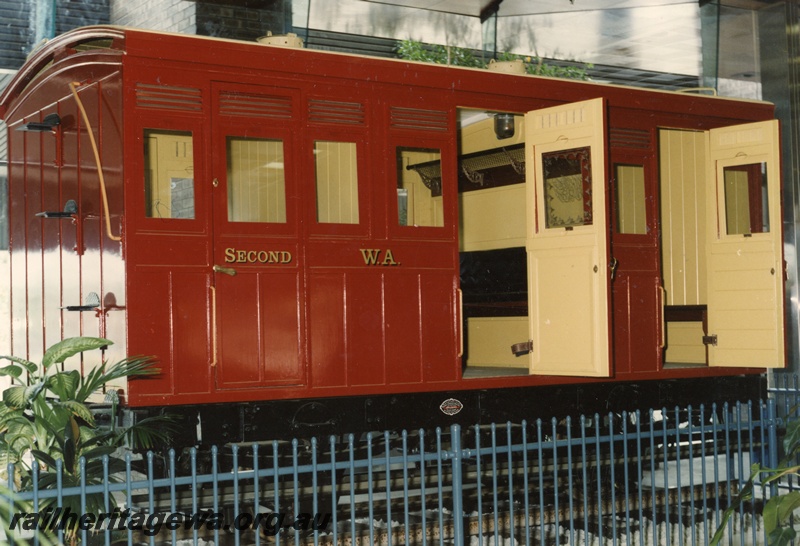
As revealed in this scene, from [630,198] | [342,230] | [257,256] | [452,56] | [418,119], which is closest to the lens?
[257,256]

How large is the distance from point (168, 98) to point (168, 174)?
1.67ft

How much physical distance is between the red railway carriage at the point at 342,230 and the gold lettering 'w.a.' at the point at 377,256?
0.04 ft

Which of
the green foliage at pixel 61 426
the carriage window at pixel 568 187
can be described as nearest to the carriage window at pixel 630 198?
the carriage window at pixel 568 187

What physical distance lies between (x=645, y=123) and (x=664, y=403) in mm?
2397

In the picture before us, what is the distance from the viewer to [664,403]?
8.45 metres

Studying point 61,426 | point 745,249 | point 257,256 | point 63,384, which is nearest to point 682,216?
point 745,249

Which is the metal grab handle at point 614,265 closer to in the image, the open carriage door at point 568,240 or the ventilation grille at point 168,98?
the open carriage door at point 568,240

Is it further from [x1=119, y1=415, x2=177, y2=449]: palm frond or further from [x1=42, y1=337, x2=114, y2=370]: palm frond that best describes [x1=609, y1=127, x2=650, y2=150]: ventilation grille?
[x1=42, y1=337, x2=114, y2=370]: palm frond

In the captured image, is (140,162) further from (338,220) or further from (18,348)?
(18,348)

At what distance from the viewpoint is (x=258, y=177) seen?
6.89 metres

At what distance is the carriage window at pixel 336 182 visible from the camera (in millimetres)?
6984

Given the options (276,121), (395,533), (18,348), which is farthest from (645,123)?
(18,348)

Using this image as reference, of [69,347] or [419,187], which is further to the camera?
[419,187]

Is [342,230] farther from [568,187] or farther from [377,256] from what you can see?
[568,187]
